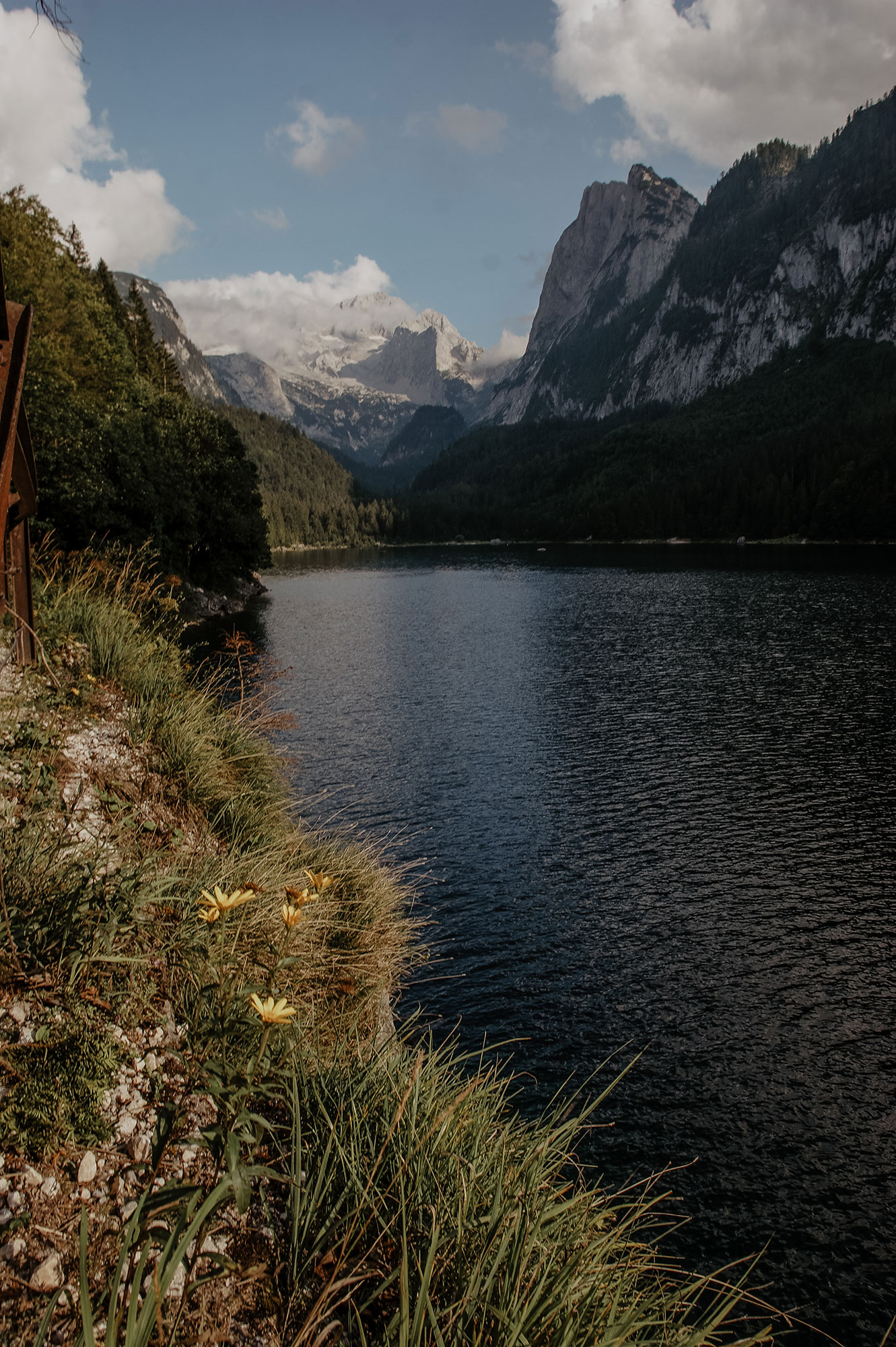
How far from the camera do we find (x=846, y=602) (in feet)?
156

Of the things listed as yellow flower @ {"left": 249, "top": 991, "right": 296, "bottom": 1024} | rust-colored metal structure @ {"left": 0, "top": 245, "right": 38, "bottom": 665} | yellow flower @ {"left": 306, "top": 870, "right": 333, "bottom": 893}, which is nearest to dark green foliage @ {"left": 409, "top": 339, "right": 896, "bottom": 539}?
rust-colored metal structure @ {"left": 0, "top": 245, "right": 38, "bottom": 665}

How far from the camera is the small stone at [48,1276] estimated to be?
2.64 meters

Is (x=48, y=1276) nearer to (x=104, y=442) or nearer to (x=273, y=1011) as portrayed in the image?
(x=273, y=1011)

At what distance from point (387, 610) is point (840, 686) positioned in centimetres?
3634

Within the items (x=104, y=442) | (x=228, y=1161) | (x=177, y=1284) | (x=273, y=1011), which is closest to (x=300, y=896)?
(x=273, y=1011)

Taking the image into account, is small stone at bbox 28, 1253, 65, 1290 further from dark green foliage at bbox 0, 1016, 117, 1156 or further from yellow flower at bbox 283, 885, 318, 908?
yellow flower at bbox 283, 885, 318, 908

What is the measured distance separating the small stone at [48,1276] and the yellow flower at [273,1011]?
1164 millimetres

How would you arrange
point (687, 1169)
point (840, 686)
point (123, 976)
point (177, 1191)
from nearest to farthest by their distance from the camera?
point (177, 1191) < point (123, 976) < point (687, 1169) < point (840, 686)

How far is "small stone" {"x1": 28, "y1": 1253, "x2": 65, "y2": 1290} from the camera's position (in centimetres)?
264

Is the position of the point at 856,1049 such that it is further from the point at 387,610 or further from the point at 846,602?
the point at 387,610

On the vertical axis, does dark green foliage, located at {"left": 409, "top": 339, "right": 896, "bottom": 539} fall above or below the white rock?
above

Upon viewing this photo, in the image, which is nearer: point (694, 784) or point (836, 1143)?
point (836, 1143)

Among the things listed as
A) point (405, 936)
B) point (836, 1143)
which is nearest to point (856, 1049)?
point (836, 1143)

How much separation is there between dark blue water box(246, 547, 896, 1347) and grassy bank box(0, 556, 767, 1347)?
71.7 inches
